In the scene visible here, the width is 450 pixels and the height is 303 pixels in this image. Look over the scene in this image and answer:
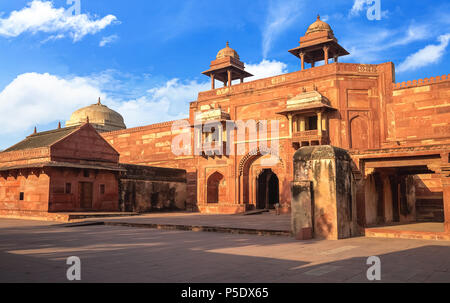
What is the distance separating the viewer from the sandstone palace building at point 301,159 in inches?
397

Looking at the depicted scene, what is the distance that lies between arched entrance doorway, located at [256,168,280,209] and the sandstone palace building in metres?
0.09

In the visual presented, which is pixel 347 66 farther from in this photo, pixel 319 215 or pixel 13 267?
pixel 13 267

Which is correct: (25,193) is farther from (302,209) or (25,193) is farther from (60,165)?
(302,209)

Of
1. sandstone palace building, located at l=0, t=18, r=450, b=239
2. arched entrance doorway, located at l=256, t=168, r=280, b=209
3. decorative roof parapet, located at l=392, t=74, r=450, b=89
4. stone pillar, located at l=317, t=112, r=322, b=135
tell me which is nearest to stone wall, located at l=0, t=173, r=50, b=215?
sandstone palace building, located at l=0, t=18, r=450, b=239

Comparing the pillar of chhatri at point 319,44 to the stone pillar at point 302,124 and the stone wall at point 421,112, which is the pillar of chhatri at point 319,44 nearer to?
the stone pillar at point 302,124

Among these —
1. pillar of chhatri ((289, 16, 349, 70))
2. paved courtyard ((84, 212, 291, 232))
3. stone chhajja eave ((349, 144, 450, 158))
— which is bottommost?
paved courtyard ((84, 212, 291, 232))

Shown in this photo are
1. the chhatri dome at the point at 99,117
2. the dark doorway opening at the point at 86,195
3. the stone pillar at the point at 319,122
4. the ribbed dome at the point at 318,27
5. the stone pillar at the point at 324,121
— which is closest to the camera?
the dark doorway opening at the point at 86,195

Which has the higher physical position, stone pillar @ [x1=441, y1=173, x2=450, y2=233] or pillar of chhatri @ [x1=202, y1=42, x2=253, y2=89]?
pillar of chhatri @ [x1=202, y1=42, x2=253, y2=89]

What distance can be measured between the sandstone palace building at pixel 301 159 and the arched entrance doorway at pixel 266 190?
9 centimetres

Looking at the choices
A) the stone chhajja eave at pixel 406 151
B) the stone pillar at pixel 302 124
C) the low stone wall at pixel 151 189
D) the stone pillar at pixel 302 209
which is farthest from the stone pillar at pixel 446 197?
the low stone wall at pixel 151 189

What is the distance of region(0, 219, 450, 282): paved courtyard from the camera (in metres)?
4.91

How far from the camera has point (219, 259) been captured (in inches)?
249

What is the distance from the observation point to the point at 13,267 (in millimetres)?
5387

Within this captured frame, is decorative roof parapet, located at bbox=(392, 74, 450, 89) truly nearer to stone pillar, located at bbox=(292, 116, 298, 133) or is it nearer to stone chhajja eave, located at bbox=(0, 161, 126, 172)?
stone pillar, located at bbox=(292, 116, 298, 133)
